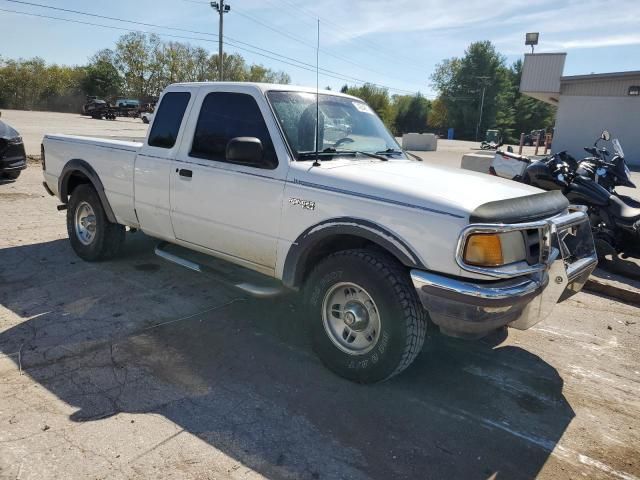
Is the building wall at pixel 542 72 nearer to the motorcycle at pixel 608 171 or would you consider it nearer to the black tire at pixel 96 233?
the motorcycle at pixel 608 171

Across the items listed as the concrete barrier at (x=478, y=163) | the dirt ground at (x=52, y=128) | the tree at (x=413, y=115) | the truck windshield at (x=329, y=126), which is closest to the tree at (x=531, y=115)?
the tree at (x=413, y=115)

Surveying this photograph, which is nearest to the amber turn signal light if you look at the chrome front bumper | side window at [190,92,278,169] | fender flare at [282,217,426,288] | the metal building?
the chrome front bumper

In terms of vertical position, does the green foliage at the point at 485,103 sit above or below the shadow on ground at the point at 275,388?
above

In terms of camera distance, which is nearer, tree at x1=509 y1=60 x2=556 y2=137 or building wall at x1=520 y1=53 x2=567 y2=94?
building wall at x1=520 y1=53 x2=567 y2=94

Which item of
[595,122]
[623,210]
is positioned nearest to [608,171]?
[623,210]

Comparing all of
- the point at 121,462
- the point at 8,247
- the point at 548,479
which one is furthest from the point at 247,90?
the point at 8,247

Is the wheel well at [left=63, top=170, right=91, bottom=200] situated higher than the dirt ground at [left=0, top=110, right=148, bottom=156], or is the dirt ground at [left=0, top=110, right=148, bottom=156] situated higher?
the wheel well at [left=63, top=170, right=91, bottom=200]

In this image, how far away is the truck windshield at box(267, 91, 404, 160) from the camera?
13.2ft

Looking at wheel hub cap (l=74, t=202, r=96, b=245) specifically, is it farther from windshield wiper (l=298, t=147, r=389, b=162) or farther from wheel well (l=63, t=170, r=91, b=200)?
windshield wiper (l=298, t=147, r=389, b=162)

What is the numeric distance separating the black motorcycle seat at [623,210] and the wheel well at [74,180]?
6.50 m

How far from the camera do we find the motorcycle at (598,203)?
635cm

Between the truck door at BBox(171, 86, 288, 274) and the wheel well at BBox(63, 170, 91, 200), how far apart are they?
6.42 feet

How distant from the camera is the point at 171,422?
303 cm

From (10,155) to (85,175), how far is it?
5868 mm
